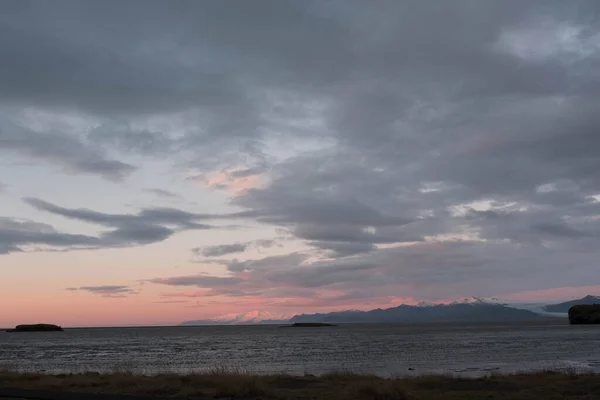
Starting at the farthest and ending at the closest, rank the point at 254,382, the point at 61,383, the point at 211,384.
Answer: the point at 61,383
the point at 211,384
the point at 254,382

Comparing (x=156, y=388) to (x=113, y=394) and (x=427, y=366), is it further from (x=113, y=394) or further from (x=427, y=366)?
(x=427, y=366)

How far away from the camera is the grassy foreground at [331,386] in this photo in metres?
25.1

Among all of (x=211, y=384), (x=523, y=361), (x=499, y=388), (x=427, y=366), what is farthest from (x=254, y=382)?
(x=523, y=361)

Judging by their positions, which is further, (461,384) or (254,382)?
(461,384)

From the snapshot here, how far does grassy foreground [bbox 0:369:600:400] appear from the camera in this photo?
987 inches

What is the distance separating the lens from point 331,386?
3003 centimetres

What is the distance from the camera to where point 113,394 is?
2581 cm

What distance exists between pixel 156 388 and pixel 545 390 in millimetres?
18381

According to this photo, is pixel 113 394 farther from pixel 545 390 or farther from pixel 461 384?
pixel 545 390

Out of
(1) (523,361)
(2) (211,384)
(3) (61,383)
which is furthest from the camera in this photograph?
(1) (523,361)

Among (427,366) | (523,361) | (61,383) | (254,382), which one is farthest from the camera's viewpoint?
(523,361)

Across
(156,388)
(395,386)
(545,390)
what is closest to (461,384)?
(545,390)

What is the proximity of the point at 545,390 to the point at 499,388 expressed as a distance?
2264mm

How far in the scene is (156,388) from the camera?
2683cm
